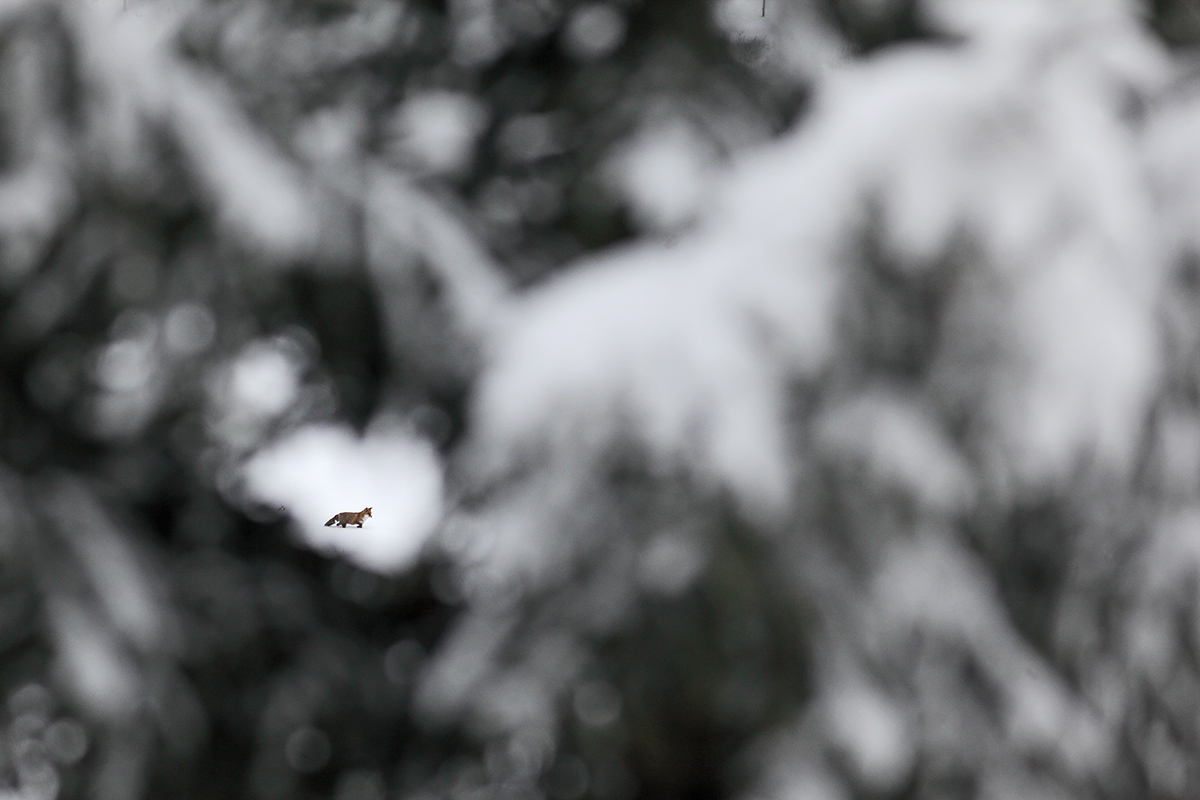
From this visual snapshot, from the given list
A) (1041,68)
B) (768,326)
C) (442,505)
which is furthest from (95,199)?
(1041,68)

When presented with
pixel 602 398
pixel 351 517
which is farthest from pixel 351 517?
pixel 602 398

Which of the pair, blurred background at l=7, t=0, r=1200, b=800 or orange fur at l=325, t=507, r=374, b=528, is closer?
→ blurred background at l=7, t=0, r=1200, b=800

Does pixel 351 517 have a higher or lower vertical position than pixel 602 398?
lower

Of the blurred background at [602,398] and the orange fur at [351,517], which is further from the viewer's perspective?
the orange fur at [351,517]

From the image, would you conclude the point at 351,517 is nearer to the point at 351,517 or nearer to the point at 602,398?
the point at 351,517

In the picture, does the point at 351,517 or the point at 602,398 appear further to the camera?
the point at 351,517

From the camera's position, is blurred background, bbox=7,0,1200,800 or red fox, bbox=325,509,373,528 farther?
red fox, bbox=325,509,373,528

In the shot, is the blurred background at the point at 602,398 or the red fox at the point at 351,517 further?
the red fox at the point at 351,517

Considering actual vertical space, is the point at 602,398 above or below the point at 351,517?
above
